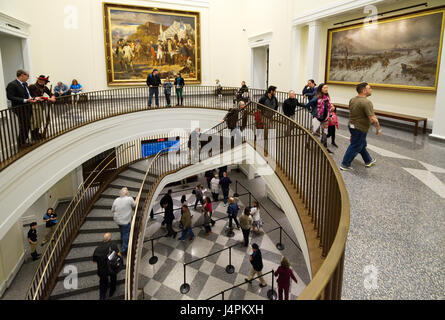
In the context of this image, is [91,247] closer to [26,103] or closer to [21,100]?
[26,103]

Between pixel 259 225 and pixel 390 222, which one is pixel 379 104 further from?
pixel 390 222

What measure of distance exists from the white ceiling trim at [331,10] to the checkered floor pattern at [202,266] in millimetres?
9075

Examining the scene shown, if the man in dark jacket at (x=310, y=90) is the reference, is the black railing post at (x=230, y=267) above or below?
below

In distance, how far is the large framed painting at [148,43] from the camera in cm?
1578

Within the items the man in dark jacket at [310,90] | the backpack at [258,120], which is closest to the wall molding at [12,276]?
the backpack at [258,120]

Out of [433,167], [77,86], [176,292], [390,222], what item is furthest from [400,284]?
[77,86]

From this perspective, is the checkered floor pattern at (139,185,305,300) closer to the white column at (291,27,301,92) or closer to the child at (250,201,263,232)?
the child at (250,201,263,232)

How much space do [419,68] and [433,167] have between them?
4.63 metres

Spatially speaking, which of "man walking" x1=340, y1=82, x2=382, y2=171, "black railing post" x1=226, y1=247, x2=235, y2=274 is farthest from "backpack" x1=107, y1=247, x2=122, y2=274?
"man walking" x1=340, y1=82, x2=382, y2=171

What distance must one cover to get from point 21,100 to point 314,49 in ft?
36.3

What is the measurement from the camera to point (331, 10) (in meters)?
11.0

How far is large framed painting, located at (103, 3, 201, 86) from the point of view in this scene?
15.8m

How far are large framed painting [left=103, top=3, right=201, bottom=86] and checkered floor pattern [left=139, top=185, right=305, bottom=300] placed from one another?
9423mm

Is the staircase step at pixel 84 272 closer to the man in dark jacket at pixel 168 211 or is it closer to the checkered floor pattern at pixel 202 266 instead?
the checkered floor pattern at pixel 202 266
